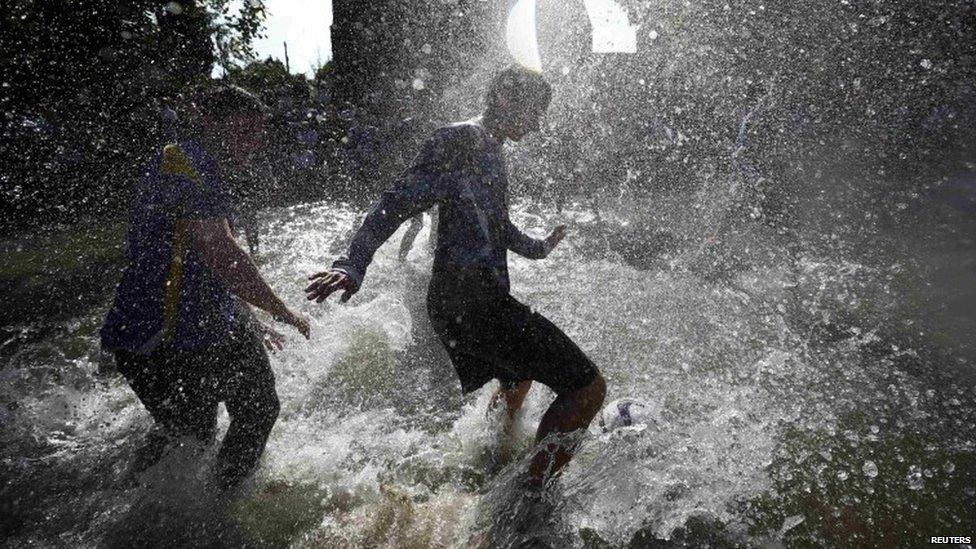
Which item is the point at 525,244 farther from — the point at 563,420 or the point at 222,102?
the point at 222,102

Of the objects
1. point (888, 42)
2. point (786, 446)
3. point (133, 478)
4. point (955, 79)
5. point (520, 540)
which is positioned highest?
point (888, 42)

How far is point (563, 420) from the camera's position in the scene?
2225 mm

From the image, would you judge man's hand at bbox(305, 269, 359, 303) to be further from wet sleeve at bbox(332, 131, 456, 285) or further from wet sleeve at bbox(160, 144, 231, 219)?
wet sleeve at bbox(160, 144, 231, 219)

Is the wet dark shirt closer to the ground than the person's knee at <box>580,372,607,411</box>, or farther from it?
farther from it

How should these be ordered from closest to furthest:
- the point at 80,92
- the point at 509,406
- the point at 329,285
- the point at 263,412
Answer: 1. the point at 329,285
2. the point at 263,412
3. the point at 509,406
4. the point at 80,92

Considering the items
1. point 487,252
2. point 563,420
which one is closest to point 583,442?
point 563,420

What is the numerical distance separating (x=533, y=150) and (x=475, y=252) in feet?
36.4

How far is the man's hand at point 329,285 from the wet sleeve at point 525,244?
3.27ft

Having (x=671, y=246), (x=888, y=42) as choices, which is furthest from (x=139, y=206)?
(x=888, y=42)

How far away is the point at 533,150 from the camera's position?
41.7ft

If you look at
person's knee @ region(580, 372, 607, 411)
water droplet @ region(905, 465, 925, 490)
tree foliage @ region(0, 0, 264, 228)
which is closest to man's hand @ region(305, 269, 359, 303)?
person's knee @ region(580, 372, 607, 411)

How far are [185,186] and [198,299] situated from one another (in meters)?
0.48

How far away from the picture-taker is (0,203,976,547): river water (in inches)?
95.4

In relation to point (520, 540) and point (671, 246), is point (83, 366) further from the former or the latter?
point (671, 246)
